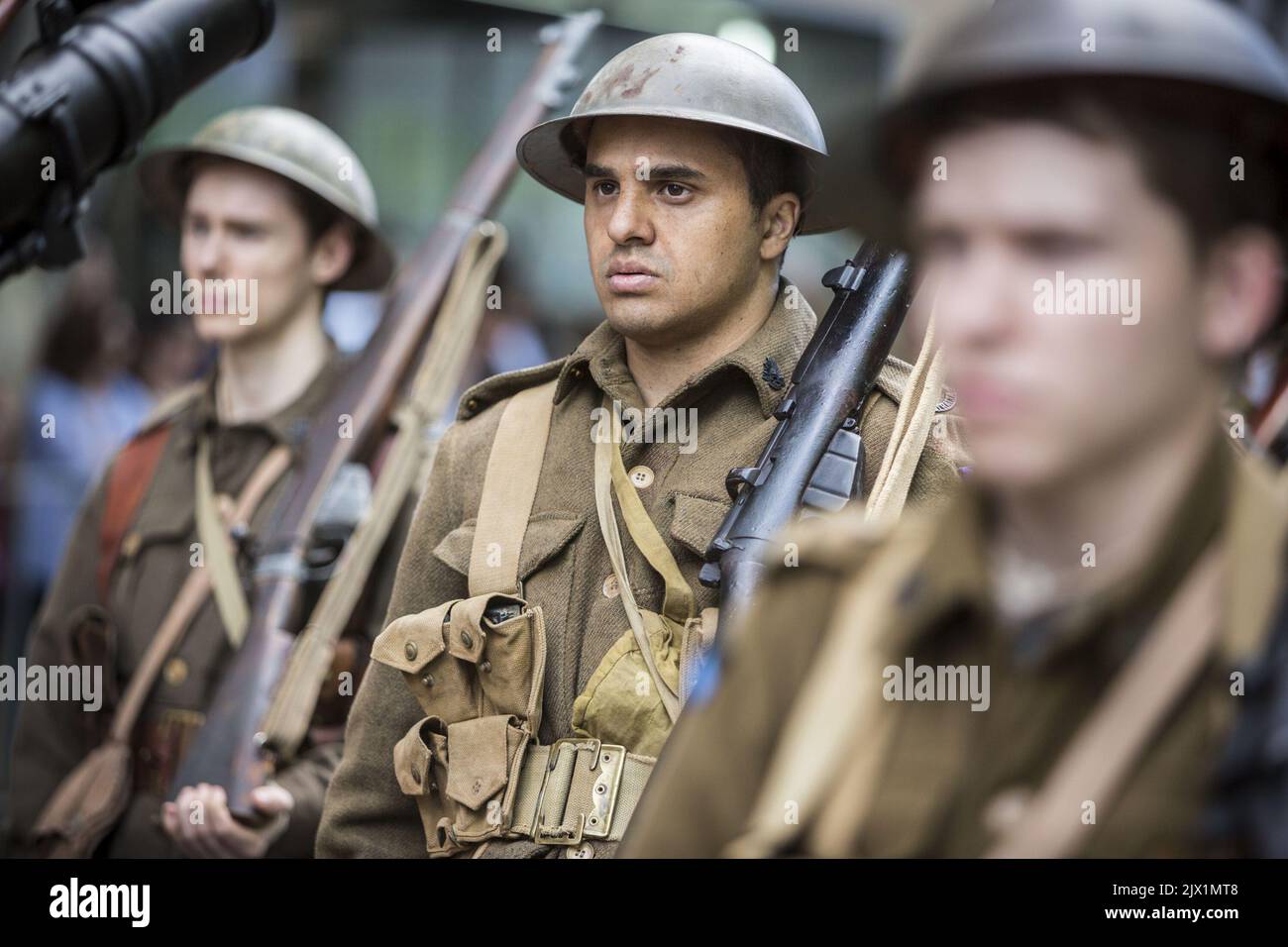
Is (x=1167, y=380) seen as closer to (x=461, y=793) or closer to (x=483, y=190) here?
(x=461, y=793)

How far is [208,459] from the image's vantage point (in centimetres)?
516

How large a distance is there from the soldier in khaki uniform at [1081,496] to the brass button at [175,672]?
3.38 meters

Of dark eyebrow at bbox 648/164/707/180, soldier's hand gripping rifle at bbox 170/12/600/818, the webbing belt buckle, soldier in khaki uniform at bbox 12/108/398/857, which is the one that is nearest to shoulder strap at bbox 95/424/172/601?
soldier in khaki uniform at bbox 12/108/398/857

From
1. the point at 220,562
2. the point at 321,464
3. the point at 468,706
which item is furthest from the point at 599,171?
the point at 220,562

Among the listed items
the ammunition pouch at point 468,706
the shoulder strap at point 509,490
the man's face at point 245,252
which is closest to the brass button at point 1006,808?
the ammunition pouch at point 468,706

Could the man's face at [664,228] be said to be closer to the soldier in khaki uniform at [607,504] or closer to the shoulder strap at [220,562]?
the soldier in khaki uniform at [607,504]

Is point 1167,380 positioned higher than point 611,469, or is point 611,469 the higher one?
point 1167,380

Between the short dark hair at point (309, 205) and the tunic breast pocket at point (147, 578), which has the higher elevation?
the short dark hair at point (309, 205)

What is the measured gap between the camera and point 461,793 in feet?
11.0

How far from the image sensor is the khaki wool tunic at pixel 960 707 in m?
1.57

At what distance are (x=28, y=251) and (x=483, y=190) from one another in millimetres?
1638

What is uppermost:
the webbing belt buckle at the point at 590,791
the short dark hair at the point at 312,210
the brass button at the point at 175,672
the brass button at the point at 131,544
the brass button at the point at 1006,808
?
the short dark hair at the point at 312,210

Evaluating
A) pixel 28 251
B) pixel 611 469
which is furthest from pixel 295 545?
pixel 611 469

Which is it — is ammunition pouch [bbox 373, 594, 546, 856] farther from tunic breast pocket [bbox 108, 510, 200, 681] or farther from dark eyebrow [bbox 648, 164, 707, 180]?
tunic breast pocket [bbox 108, 510, 200, 681]
